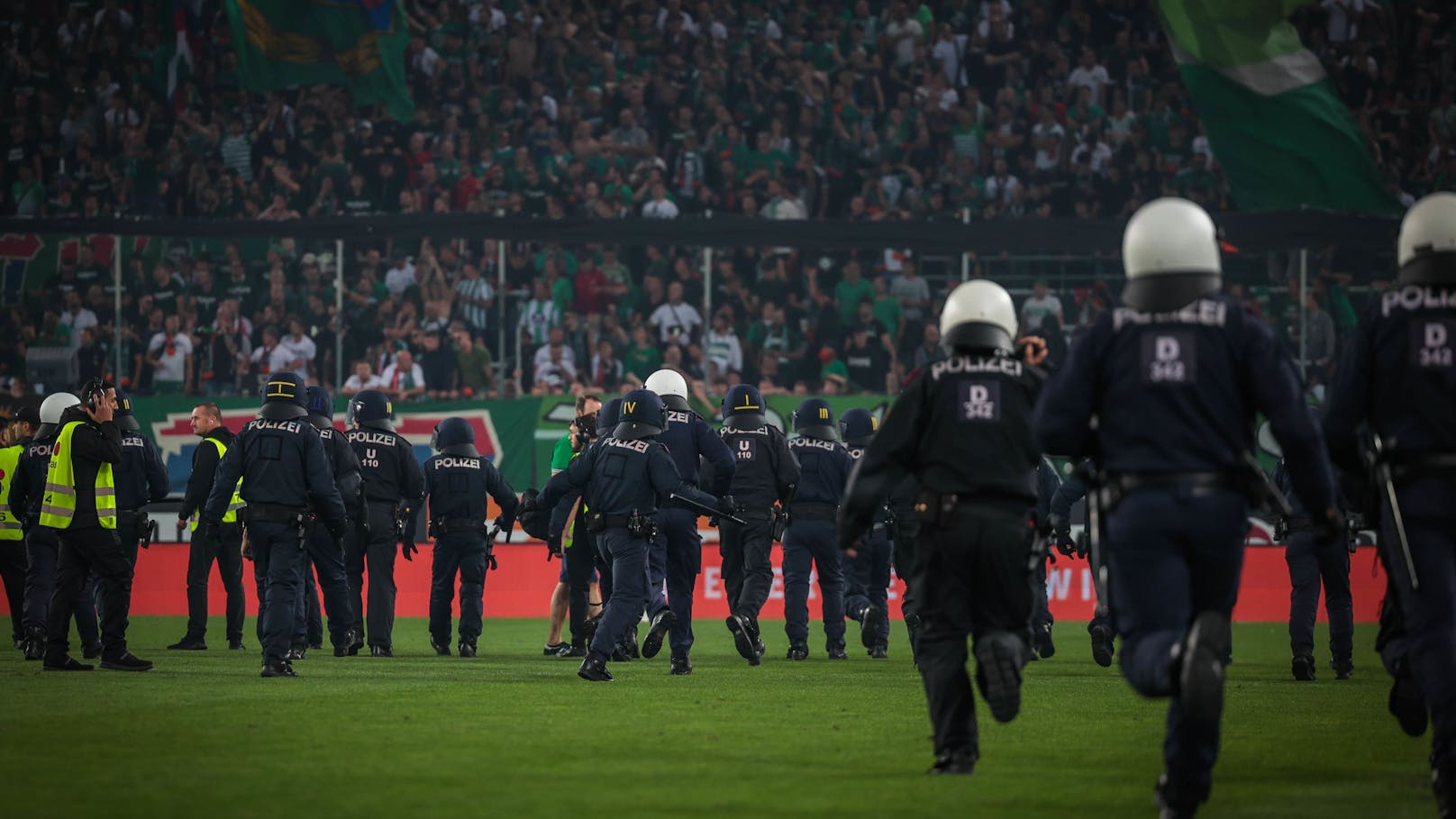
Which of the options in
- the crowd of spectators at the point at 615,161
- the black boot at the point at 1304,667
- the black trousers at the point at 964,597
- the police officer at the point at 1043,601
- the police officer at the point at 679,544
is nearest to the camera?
the black trousers at the point at 964,597

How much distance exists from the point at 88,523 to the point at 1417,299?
1012 cm

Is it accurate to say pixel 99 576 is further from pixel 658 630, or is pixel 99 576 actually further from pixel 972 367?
pixel 972 367

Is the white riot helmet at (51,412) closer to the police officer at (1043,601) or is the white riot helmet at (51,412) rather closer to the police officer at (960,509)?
the police officer at (1043,601)

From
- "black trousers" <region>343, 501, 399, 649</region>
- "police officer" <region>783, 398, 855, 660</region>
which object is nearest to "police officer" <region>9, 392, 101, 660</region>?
"black trousers" <region>343, 501, 399, 649</region>

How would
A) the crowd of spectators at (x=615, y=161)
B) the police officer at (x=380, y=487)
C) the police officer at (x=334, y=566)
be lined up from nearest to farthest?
1. the police officer at (x=334, y=566)
2. the police officer at (x=380, y=487)
3. the crowd of spectators at (x=615, y=161)

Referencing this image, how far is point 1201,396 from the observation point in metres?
6.89

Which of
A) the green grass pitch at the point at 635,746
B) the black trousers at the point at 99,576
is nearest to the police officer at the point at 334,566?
the green grass pitch at the point at 635,746

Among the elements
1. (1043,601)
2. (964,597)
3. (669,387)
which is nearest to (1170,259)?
(964,597)

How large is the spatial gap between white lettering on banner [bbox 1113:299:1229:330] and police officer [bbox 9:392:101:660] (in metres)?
11.1

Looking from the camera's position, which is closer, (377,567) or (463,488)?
(377,567)

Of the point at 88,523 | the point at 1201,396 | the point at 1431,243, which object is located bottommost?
the point at 88,523

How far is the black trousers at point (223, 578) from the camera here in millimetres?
17609

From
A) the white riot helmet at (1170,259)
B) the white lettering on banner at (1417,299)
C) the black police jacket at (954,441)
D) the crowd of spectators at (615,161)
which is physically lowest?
the black police jacket at (954,441)

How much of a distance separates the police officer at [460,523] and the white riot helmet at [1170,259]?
1065 centimetres
